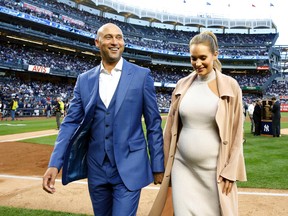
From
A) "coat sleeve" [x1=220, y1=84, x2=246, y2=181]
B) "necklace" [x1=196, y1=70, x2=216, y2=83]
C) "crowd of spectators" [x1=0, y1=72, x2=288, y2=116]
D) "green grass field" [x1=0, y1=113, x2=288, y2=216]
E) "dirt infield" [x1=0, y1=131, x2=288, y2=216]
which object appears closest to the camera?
"coat sleeve" [x1=220, y1=84, x2=246, y2=181]

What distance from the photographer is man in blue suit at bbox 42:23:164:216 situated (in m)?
2.29

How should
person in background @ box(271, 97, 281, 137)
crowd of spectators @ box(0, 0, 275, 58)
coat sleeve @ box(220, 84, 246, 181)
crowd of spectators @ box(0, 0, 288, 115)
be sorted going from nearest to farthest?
coat sleeve @ box(220, 84, 246, 181) → person in background @ box(271, 97, 281, 137) → crowd of spectators @ box(0, 0, 288, 115) → crowd of spectators @ box(0, 0, 275, 58)

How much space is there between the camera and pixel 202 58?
2.47m

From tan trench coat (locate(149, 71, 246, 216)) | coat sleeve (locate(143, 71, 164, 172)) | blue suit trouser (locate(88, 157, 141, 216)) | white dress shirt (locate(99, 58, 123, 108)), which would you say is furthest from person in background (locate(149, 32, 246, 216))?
white dress shirt (locate(99, 58, 123, 108))

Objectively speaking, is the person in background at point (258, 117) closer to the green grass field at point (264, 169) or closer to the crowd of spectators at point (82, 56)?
the green grass field at point (264, 169)

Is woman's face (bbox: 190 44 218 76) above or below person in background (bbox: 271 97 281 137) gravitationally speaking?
above

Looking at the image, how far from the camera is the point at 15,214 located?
4102 millimetres

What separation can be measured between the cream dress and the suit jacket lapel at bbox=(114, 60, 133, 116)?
1.78ft

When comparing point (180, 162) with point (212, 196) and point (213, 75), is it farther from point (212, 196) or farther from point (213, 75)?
point (213, 75)

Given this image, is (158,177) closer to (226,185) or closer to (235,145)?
(226,185)

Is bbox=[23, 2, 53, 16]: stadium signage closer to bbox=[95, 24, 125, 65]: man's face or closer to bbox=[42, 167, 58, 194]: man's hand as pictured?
bbox=[95, 24, 125, 65]: man's face

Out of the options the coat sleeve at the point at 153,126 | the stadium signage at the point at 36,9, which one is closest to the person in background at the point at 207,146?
the coat sleeve at the point at 153,126

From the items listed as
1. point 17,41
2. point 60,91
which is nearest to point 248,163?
point 60,91

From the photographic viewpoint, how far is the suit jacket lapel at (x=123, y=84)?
7.61 ft
